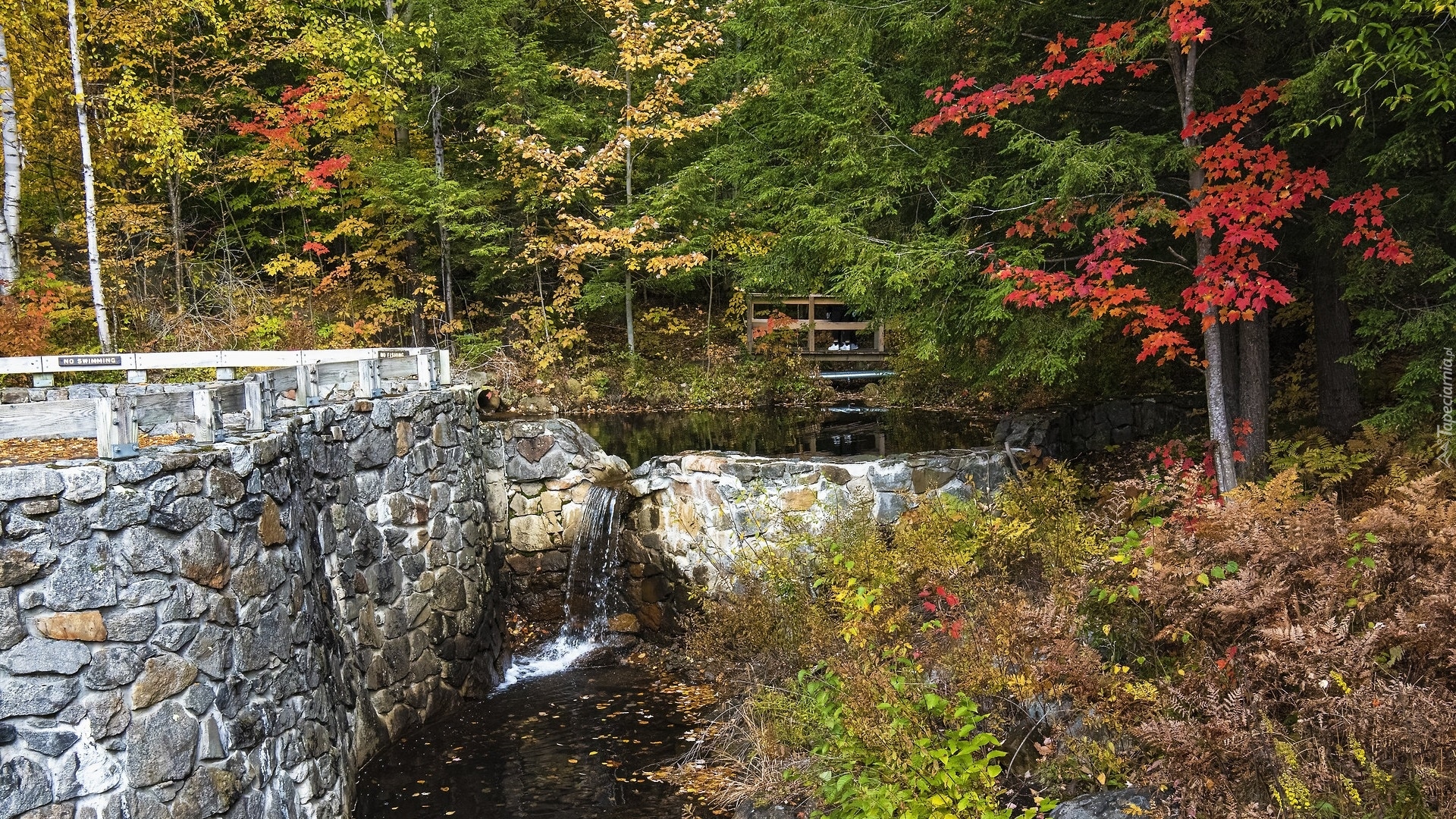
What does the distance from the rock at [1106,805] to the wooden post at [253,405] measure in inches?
193

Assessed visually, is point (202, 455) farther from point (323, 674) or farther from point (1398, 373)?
point (1398, 373)

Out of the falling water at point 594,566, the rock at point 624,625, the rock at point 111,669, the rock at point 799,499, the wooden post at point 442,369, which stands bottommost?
the rock at point 624,625

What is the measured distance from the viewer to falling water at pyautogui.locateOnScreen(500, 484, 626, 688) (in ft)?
32.1

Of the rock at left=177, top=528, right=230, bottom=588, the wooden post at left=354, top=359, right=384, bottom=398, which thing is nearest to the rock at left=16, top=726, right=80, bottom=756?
the rock at left=177, top=528, right=230, bottom=588

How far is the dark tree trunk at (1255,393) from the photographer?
7.43 metres

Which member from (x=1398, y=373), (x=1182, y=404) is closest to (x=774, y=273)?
(x=1182, y=404)

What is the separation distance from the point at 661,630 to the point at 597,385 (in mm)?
8536

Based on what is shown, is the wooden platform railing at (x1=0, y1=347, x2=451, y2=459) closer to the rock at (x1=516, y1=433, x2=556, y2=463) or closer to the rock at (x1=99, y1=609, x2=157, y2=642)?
the rock at (x1=99, y1=609, x2=157, y2=642)

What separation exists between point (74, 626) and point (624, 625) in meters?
6.02

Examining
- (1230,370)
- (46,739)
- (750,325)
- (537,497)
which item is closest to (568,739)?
(537,497)

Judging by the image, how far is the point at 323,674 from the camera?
5.87m

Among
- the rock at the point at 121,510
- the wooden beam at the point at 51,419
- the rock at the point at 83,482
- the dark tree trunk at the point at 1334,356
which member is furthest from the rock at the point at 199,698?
the dark tree trunk at the point at 1334,356

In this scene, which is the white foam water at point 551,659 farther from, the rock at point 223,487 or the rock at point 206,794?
the rock at point 223,487

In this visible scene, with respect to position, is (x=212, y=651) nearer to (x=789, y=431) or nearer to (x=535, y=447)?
(x=535, y=447)
